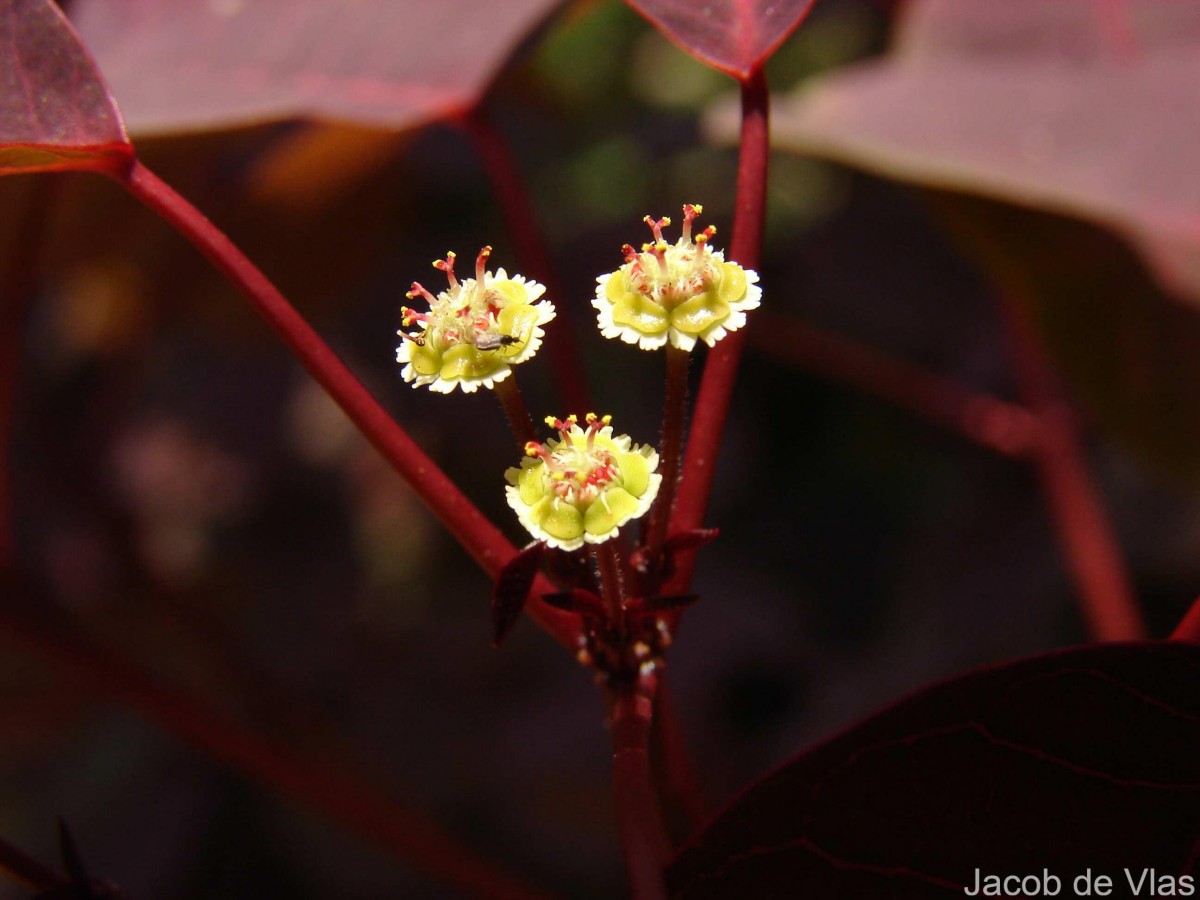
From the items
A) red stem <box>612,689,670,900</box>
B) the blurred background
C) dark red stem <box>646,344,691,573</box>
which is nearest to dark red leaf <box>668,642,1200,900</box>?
red stem <box>612,689,670,900</box>

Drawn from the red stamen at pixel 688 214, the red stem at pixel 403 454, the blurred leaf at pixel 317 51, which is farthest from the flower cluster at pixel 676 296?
the blurred leaf at pixel 317 51

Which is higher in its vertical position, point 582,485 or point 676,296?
point 676,296

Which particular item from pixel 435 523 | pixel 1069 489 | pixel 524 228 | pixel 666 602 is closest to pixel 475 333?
pixel 666 602

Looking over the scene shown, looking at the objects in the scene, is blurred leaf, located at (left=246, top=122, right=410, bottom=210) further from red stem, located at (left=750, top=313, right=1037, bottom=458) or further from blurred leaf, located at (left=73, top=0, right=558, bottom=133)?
red stem, located at (left=750, top=313, right=1037, bottom=458)

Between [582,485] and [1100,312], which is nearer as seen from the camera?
[582,485]

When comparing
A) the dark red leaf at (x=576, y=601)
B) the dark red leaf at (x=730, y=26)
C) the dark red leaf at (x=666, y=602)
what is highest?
the dark red leaf at (x=730, y=26)

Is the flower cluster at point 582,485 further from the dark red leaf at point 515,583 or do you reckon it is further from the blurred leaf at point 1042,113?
the blurred leaf at point 1042,113

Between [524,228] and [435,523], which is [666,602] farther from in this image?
[435,523]
